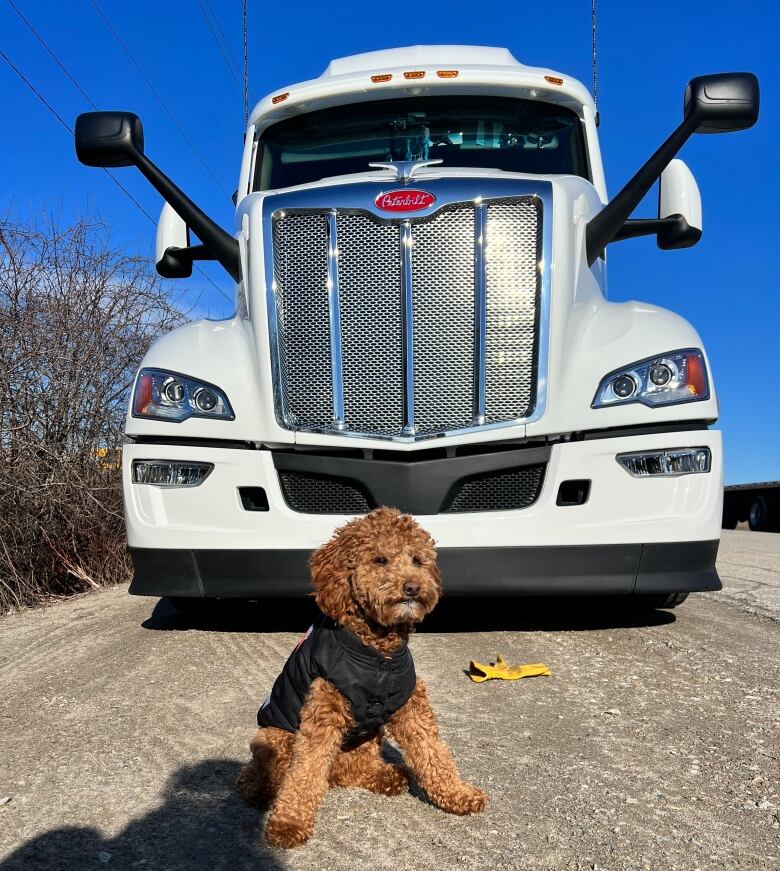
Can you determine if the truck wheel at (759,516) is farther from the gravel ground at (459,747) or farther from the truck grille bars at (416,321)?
the truck grille bars at (416,321)

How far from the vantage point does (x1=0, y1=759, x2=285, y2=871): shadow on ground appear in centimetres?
239

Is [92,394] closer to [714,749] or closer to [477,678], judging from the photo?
[477,678]

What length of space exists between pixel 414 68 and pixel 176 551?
3341mm

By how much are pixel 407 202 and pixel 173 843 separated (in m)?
3.16

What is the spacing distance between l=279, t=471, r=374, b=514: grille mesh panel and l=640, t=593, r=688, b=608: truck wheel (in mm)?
2018

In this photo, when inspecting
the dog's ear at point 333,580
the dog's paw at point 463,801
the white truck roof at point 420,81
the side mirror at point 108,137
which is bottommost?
the dog's paw at point 463,801

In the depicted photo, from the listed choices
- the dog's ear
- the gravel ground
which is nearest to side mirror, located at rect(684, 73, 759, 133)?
the gravel ground

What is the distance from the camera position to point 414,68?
5.53 metres

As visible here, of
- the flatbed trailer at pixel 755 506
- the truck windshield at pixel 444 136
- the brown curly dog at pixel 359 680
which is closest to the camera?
the brown curly dog at pixel 359 680

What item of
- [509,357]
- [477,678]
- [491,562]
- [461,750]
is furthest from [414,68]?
[461,750]

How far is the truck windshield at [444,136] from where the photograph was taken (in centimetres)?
548

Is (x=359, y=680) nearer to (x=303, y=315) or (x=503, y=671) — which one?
(x=503, y=671)

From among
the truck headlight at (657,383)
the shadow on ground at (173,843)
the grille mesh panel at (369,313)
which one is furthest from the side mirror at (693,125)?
the shadow on ground at (173,843)

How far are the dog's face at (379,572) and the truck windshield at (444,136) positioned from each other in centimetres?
329
